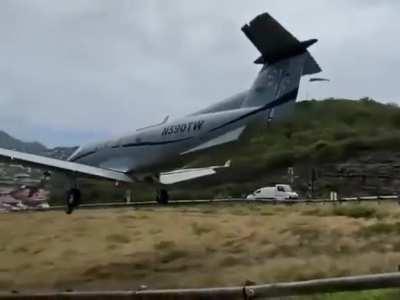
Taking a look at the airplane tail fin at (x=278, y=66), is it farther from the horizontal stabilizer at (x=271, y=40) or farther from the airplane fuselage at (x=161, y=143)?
the airplane fuselage at (x=161, y=143)

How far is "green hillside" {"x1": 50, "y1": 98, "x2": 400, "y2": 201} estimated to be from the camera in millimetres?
57844

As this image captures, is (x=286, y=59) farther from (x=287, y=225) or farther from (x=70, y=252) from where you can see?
(x=70, y=252)

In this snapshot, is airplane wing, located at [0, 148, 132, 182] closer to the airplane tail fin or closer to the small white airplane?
the small white airplane

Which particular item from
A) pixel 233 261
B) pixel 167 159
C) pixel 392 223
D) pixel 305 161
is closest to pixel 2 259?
pixel 233 261

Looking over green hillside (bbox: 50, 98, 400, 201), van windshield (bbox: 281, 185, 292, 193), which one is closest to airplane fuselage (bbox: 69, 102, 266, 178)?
green hillside (bbox: 50, 98, 400, 201)

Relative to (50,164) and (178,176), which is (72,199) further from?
(178,176)

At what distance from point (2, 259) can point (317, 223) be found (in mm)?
7967

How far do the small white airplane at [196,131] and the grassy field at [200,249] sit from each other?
7678 mm

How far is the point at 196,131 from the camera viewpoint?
32094 mm

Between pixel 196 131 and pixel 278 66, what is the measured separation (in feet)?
14.5

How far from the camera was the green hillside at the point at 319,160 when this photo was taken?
57844mm

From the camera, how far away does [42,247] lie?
19312mm

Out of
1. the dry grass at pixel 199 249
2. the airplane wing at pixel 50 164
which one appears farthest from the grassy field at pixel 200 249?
the airplane wing at pixel 50 164

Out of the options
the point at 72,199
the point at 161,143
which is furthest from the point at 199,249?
the point at 161,143
